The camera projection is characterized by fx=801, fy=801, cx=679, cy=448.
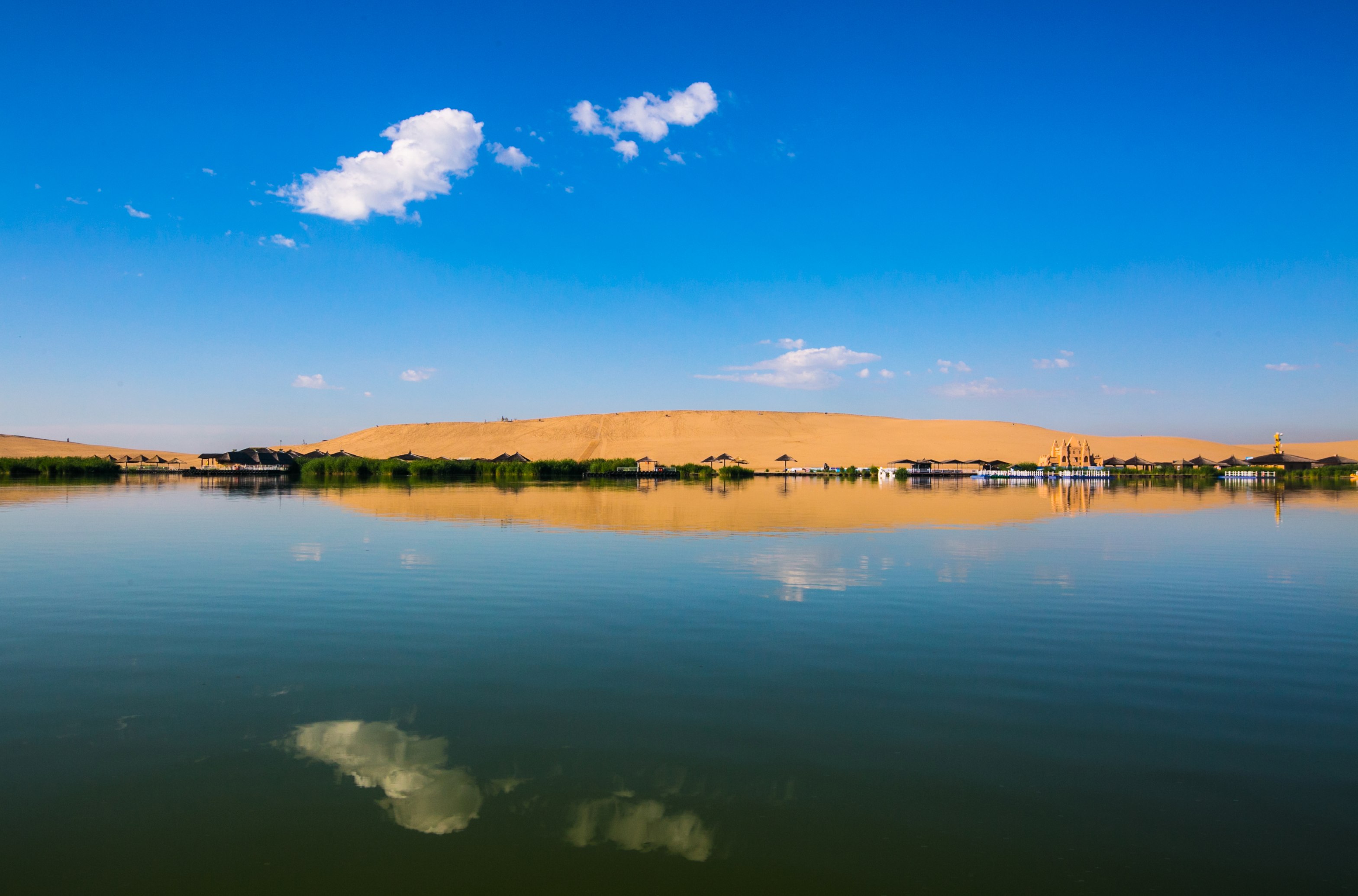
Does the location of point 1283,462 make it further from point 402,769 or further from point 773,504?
point 402,769

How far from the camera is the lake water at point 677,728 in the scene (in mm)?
4762

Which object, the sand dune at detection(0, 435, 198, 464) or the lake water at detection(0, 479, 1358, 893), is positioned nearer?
the lake water at detection(0, 479, 1358, 893)

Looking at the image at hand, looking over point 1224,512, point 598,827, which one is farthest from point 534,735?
point 1224,512

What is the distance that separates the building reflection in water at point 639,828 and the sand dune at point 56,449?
16691 cm

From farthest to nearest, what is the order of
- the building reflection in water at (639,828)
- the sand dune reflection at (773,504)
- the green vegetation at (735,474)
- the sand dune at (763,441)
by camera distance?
1. the sand dune at (763,441)
2. the green vegetation at (735,474)
3. the sand dune reflection at (773,504)
4. the building reflection in water at (639,828)

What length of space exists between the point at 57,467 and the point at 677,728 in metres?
94.3

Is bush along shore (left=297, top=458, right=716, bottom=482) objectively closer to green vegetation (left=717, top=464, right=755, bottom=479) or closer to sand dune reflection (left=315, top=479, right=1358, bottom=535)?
green vegetation (left=717, top=464, right=755, bottom=479)

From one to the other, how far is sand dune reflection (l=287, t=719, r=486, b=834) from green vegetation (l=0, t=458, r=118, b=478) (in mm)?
86265

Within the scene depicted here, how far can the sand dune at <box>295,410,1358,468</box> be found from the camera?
14938 cm

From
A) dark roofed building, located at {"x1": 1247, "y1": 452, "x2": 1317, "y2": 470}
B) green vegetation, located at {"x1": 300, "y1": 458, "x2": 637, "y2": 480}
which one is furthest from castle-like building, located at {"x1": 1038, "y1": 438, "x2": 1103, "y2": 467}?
green vegetation, located at {"x1": 300, "y1": 458, "x2": 637, "y2": 480}

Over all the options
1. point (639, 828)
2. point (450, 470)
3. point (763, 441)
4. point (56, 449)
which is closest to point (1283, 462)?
point (763, 441)

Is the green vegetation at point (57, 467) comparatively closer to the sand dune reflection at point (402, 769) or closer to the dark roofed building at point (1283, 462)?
the sand dune reflection at point (402, 769)

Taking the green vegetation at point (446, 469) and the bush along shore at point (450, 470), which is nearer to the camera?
the bush along shore at point (450, 470)

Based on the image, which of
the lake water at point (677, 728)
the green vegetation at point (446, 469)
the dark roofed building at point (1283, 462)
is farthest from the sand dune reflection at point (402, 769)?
the dark roofed building at point (1283, 462)
